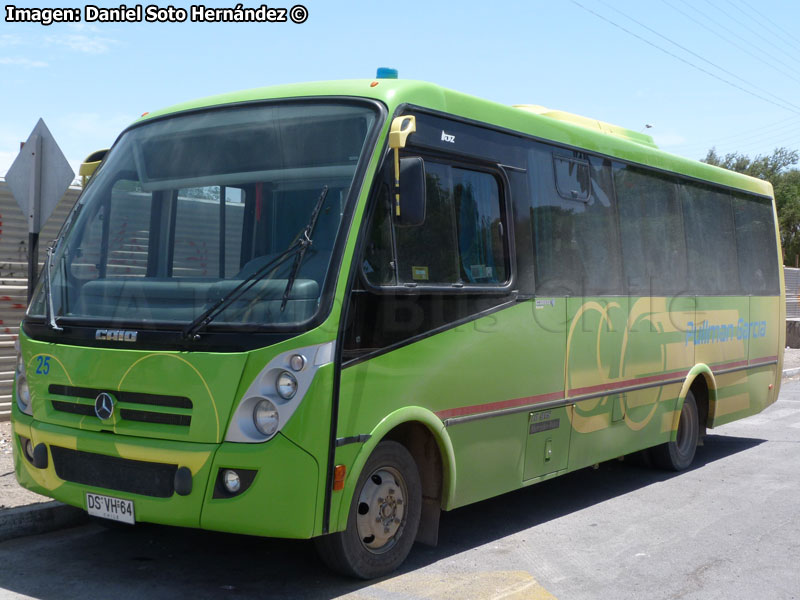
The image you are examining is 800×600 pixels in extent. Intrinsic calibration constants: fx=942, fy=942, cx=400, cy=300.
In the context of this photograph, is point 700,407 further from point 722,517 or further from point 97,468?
point 97,468

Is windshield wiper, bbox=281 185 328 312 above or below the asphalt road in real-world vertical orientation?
above

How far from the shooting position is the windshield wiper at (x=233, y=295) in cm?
512

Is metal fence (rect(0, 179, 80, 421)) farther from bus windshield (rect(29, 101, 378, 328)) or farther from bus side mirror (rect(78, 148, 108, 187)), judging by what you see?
bus windshield (rect(29, 101, 378, 328))

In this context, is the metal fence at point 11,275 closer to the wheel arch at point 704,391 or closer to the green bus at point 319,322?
the green bus at point 319,322

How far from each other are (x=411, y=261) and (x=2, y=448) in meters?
4.91

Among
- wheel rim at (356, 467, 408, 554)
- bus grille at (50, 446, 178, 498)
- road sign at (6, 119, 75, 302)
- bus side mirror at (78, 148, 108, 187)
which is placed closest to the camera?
bus grille at (50, 446, 178, 498)

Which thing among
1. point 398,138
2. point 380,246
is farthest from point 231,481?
point 398,138

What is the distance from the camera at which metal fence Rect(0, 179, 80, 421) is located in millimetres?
9953

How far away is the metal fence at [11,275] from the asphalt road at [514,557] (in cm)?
390

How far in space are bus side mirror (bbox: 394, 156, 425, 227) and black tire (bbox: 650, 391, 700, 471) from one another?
5007 millimetres

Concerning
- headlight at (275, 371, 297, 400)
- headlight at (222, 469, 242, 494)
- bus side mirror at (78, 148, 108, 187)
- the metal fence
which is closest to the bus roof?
bus side mirror at (78, 148, 108, 187)

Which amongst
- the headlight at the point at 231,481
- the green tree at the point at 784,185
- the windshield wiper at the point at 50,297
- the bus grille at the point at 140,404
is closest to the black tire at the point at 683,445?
the headlight at the point at 231,481

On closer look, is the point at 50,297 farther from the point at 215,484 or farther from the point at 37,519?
the point at 215,484

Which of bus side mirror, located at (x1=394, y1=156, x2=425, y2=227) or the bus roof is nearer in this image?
bus side mirror, located at (x1=394, y1=156, x2=425, y2=227)
